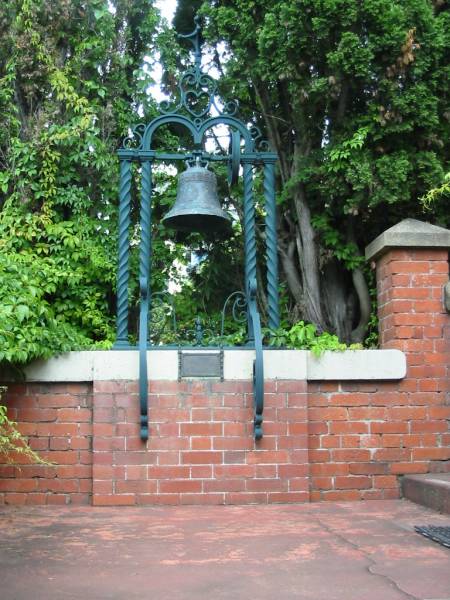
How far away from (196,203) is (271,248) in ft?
2.52

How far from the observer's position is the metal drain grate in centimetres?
378

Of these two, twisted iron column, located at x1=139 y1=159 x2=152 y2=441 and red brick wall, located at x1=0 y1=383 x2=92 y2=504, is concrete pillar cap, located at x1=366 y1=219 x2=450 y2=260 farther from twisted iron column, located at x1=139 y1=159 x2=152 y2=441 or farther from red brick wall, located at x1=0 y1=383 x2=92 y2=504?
red brick wall, located at x1=0 y1=383 x2=92 y2=504

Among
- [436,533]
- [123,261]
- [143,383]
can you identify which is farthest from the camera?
[123,261]

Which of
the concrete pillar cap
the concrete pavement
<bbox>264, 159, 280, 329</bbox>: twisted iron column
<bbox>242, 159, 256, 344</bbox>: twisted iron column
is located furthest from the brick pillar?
<bbox>242, 159, 256, 344</bbox>: twisted iron column

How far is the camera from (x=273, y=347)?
18.7 ft

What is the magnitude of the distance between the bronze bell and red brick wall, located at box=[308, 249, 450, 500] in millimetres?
1499

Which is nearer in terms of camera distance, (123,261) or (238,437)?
(238,437)

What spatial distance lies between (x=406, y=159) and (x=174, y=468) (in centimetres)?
358

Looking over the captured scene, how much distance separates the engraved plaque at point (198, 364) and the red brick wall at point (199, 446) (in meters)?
0.08

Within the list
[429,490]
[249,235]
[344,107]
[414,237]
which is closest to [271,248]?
[249,235]

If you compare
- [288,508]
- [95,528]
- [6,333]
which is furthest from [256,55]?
[95,528]

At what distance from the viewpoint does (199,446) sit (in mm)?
5363

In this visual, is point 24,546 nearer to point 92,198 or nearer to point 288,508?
point 288,508

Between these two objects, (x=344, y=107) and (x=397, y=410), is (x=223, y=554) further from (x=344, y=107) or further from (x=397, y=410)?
(x=344, y=107)
